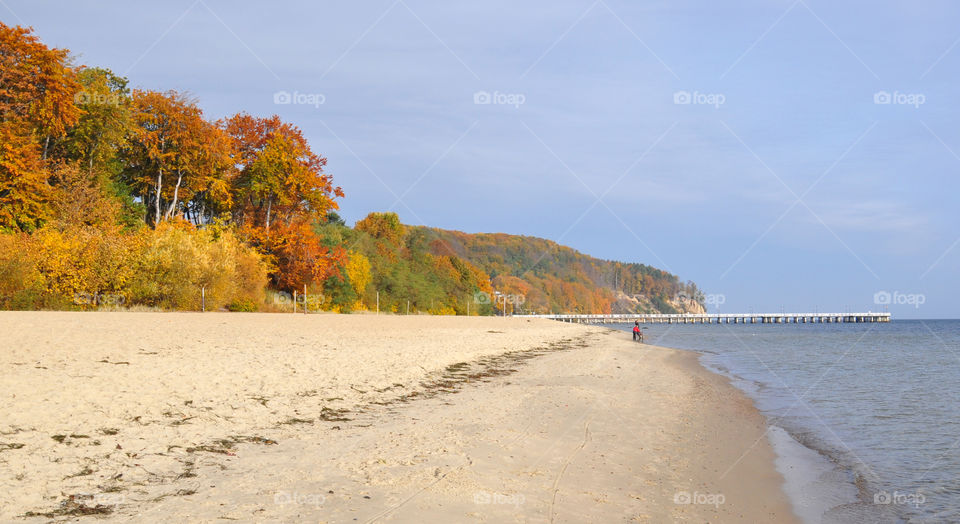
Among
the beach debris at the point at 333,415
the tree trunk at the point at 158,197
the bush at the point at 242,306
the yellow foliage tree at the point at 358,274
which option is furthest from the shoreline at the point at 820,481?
the yellow foliage tree at the point at 358,274

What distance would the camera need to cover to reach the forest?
2900 centimetres

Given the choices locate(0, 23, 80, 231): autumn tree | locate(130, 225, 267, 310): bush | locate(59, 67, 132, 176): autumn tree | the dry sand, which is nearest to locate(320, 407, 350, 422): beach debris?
the dry sand

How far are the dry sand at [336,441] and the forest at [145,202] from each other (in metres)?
13.3

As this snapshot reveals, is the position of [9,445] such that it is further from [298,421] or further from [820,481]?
[820,481]

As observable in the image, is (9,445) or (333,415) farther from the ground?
(9,445)

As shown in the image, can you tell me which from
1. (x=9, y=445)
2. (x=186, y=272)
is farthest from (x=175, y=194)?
(x=9, y=445)

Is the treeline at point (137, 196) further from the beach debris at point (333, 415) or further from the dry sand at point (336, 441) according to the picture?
the beach debris at point (333, 415)

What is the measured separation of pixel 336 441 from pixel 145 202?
4026 centimetres

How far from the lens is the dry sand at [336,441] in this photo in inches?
242

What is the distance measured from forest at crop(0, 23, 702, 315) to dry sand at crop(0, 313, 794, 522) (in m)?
13.3

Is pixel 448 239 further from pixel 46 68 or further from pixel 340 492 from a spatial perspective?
pixel 340 492

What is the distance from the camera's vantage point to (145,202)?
43031 millimetres

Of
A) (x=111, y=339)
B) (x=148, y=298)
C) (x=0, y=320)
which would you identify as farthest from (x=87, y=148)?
(x=111, y=339)

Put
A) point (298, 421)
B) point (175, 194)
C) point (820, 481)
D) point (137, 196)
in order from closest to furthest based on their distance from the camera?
point (820, 481) → point (298, 421) → point (175, 194) → point (137, 196)
